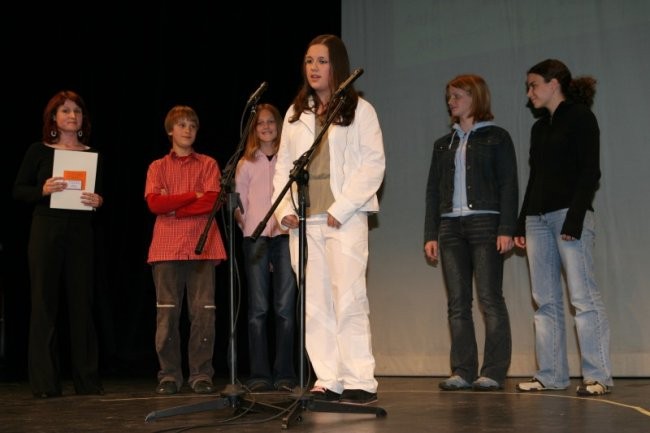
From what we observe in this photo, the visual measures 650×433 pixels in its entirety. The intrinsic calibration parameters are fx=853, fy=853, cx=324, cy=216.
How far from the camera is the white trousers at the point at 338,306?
134 inches

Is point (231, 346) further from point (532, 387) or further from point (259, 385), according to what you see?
point (532, 387)

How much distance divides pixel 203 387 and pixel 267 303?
1.75 ft

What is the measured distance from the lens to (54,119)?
433 centimetres

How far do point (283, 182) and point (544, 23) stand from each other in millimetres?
2175

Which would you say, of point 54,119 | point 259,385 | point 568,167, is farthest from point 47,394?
point 568,167

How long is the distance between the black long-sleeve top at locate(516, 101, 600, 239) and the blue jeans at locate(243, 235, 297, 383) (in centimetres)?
127

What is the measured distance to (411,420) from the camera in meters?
2.94

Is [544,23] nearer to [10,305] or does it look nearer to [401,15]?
[401,15]

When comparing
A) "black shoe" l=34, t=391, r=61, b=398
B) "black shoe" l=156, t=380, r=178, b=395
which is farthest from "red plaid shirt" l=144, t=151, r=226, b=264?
"black shoe" l=34, t=391, r=61, b=398

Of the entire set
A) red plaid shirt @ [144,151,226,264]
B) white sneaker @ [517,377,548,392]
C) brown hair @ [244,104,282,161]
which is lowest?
white sneaker @ [517,377,548,392]

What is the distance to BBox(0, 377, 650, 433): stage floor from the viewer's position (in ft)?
9.04

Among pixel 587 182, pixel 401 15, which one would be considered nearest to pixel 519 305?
pixel 587 182

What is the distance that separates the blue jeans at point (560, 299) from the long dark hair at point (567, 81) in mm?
581

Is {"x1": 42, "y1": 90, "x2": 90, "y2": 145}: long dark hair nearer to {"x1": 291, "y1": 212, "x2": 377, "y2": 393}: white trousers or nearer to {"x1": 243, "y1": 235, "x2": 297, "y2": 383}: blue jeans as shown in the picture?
{"x1": 243, "y1": 235, "x2": 297, "y2": 383}: blue jeans
